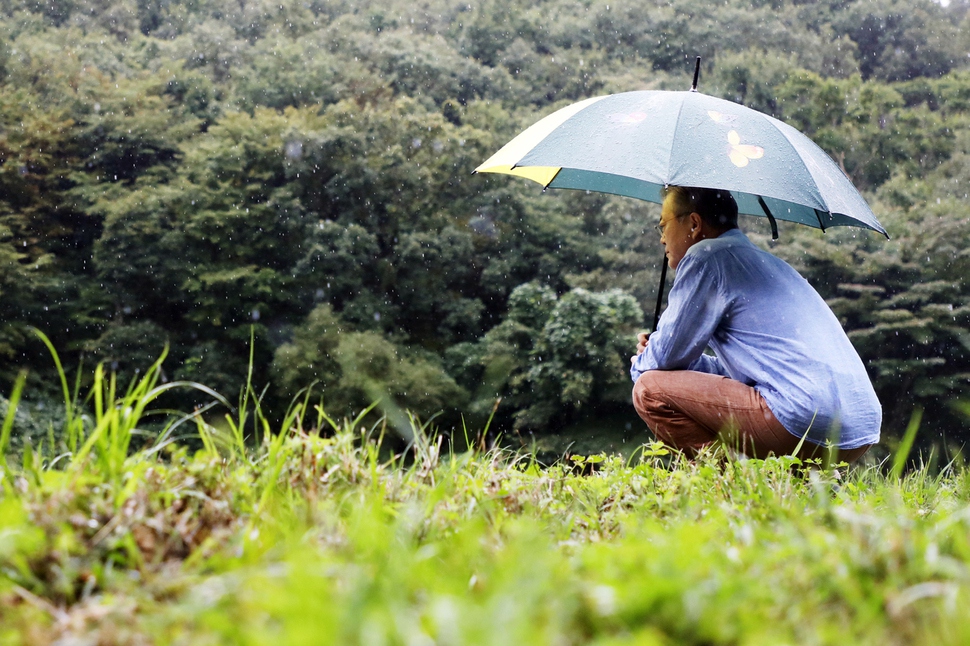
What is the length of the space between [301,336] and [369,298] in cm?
154

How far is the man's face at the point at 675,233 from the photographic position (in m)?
2.54

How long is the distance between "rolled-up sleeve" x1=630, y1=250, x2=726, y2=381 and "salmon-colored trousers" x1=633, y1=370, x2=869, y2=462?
8 cm

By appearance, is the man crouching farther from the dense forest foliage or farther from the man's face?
the dense forest foliage

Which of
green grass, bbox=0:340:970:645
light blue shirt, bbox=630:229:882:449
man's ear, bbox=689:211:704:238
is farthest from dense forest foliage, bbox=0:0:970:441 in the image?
green grass, bbox=0:340:970:645

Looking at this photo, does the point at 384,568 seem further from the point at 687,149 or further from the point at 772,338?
the point at 687,149

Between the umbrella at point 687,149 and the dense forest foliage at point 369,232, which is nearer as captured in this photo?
the umbrella at point 687,149

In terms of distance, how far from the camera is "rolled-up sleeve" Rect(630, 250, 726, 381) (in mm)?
2322

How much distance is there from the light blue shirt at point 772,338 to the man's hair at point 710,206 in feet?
0.29

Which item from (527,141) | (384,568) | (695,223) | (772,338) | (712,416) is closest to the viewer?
(384,568)

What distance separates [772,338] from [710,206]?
20.0 inches

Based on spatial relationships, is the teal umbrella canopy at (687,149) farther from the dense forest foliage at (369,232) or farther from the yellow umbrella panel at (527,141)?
the dense forest foliage at (369,232)

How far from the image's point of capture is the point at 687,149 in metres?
2.33

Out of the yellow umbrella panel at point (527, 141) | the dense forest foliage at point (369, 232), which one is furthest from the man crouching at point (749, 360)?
the dense forest foliage at point (369, 232)

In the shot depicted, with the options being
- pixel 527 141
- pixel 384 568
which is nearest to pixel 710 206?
pixel 527 141
